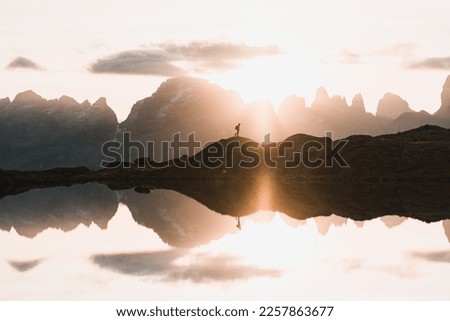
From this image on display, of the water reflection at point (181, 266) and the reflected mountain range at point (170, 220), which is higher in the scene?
the reflected mountain range at point (170, 220)

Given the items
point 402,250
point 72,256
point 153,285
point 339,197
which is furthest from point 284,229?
point 339,197

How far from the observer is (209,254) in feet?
167

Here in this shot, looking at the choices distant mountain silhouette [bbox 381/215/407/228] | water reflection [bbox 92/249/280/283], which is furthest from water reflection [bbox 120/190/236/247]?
distant mountain silhouette [bbox 381/215/407/228]

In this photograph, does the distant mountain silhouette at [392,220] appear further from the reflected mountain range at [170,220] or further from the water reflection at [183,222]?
the water reflection at [183,222]

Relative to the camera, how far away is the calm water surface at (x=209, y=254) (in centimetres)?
3891

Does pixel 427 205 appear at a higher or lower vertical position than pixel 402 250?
higher

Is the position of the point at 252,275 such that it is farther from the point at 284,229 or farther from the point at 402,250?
the point at 284,229

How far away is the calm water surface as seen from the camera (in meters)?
38.9

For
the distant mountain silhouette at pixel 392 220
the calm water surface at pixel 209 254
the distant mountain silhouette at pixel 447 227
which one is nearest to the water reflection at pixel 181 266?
the calm water surface at pixel 209 254

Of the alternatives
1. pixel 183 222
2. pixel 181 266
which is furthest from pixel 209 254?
pixel 183 222

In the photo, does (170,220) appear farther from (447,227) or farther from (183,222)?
(447,227)

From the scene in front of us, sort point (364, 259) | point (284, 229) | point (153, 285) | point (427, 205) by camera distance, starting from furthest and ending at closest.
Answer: point (427, 205) → point (284, 229) → point (364, 259) → point (153, 285)

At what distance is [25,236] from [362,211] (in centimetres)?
4044

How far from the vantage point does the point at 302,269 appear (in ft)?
143
